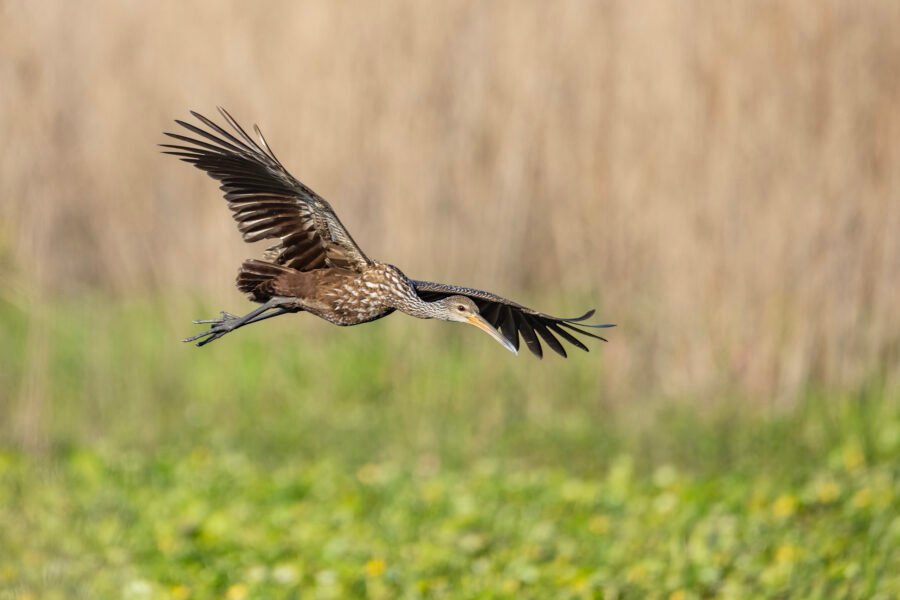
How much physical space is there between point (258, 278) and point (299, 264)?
5.6 inches

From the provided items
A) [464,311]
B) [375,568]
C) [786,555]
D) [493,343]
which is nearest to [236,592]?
[375,568]

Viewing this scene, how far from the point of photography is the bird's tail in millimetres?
2611

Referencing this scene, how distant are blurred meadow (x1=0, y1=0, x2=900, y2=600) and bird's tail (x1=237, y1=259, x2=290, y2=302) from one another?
2.55 metres

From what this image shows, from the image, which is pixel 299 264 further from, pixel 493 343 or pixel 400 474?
pixel 493 343

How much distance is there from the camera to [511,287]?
784cm

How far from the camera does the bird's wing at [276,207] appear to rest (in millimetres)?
2465

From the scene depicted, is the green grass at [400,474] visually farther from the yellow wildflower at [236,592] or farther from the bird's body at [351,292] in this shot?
the bird's body at [351,292]

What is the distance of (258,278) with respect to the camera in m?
2.65

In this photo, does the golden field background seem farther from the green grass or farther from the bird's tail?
the bird's tail

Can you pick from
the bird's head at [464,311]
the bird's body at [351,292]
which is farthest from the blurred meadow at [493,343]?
the bird's body at [351,292]

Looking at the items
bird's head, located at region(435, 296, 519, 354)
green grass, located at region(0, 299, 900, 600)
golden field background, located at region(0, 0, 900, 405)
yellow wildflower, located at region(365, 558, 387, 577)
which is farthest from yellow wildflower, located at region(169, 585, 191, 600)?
bird's head, located at region(435, 296, 519, 354)

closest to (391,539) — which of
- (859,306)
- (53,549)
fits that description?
(53,549)

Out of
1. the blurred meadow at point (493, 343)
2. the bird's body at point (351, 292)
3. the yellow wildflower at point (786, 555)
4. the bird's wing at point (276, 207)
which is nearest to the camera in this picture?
the bird's body at point (351, 292)

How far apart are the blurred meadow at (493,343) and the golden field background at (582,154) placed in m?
0.02
